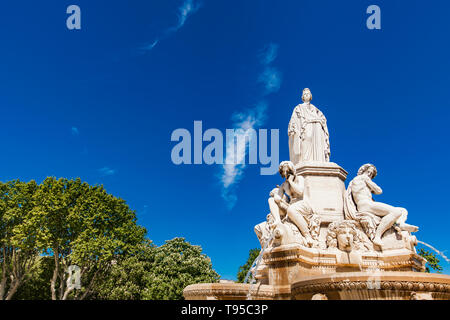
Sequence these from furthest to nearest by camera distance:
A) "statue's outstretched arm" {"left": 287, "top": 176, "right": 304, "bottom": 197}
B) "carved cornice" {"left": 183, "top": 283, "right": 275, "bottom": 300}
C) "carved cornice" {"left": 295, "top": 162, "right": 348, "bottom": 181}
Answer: "carved cornice" {"left": 295, "top": 162, "right": 348, "bottom": 181}, "statue's outstretched arm" {"left": 287, "top": 176, "right": 304, "bottom": 197}, "carved cornice" {"left": 183, "top": 283, "right": 275, "bottom": 300}

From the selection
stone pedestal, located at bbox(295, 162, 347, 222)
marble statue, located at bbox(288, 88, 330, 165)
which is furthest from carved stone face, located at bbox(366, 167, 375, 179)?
marble statue, located at bbox(288, 88, 330, 165)

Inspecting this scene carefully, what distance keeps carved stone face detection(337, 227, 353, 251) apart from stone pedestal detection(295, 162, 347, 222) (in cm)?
82

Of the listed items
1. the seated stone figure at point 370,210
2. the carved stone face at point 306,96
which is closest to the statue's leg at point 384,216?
the seated stone figure at point 370,210

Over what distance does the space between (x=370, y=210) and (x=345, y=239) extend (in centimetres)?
126

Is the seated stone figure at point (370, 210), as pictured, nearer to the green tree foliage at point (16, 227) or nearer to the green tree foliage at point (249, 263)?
the green tree foliage at point (16, 227)

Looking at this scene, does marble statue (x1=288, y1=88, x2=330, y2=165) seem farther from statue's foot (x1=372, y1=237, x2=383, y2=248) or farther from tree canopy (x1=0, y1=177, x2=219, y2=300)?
tree canopy (x1=0, y1=177, x2=219, y2=300)

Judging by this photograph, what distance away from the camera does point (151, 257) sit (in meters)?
30.6

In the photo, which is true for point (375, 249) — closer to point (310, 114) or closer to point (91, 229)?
point (310, 114)

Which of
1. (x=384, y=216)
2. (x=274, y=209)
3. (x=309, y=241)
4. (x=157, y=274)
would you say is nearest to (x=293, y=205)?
(x=274, y=209)

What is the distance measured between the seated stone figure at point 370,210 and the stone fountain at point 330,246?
21mm

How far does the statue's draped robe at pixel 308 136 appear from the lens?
12.4m

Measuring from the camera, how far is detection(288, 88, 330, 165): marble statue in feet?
40.7
